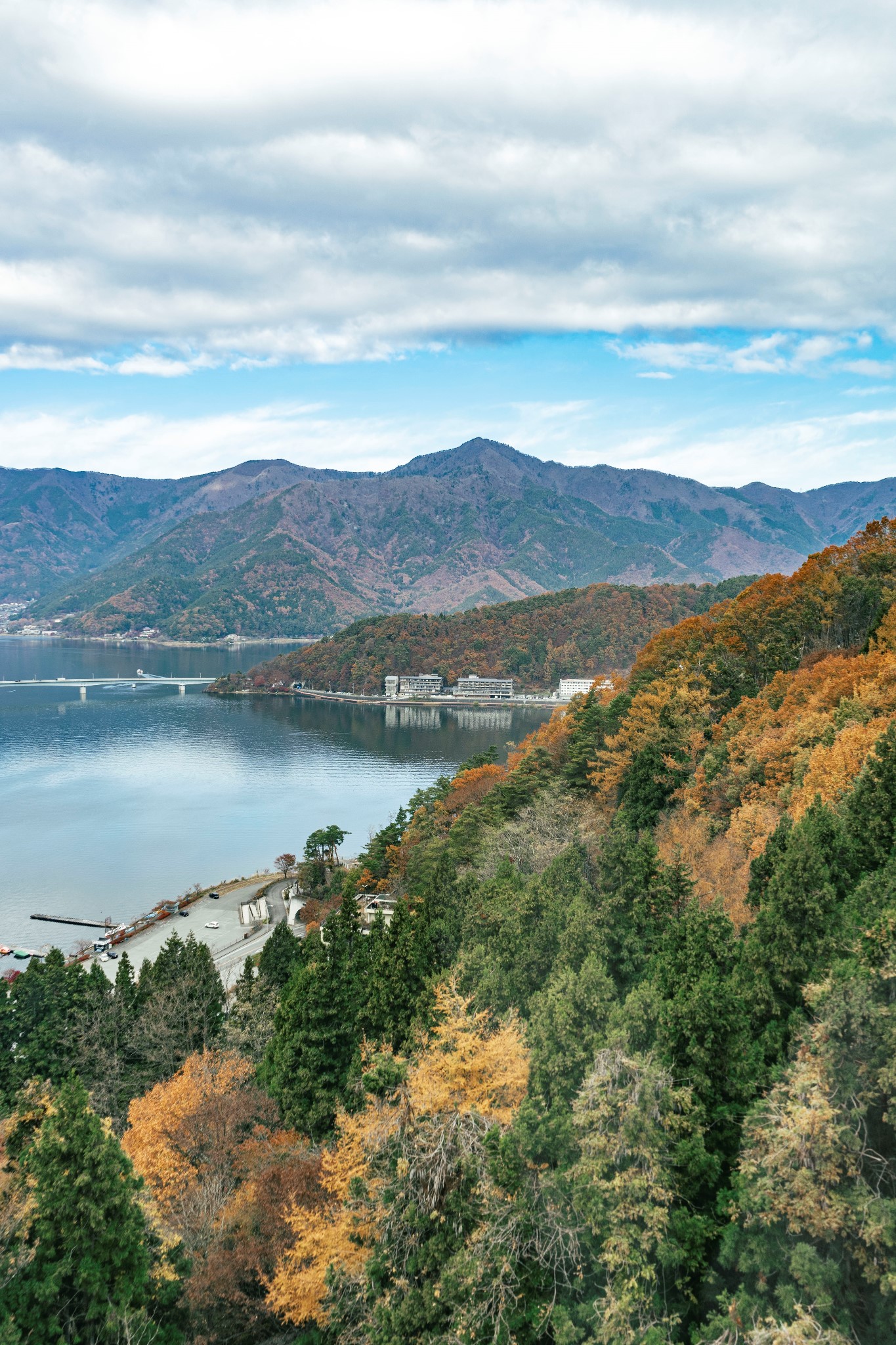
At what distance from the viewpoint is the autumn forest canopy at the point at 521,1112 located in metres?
7.58

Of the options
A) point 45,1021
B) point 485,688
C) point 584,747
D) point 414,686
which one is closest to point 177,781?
point 584,747

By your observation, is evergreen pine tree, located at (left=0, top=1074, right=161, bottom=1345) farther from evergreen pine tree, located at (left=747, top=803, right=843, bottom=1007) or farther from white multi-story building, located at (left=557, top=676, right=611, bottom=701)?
white multi-story building, located at (left=557, top=676, right=611, bottom=701)

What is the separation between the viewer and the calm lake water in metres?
38.8

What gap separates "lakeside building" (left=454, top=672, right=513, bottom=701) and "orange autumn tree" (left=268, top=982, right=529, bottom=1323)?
91617 millimetres

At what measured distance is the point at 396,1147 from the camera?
30.4 feet

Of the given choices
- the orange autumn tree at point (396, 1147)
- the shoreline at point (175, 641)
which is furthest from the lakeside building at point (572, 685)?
the orange autumn tree at point (396, 1147)

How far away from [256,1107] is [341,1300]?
5775mm

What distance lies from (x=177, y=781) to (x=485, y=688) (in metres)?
52.1

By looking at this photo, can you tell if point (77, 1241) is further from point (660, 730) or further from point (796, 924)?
point (660, 730)

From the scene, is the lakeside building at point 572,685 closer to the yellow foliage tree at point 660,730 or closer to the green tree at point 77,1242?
the yellow foliage tree at point 660,730

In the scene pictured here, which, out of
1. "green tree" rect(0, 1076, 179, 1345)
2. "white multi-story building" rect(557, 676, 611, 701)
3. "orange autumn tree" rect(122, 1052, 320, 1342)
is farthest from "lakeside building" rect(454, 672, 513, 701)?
"green tree" rect(0, 1076, 179, 1345)

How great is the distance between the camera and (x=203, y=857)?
42.1 meters

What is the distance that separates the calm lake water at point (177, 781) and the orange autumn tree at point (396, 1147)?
2514 centimetres

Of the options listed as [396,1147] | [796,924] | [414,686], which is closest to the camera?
[396,1147]
